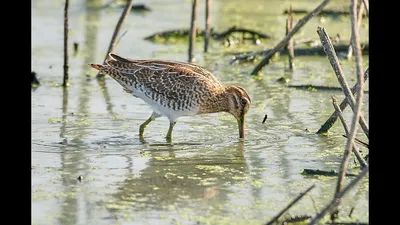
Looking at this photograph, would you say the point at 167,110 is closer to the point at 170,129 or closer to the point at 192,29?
the point at 170,129

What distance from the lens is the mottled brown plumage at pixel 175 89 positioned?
10.6 meters

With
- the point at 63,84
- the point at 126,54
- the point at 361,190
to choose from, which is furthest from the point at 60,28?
the point at 361,190

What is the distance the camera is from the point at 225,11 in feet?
60.5

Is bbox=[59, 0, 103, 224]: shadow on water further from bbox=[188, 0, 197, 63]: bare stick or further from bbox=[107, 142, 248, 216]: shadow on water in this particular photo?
bbox=[188, 0, 197, 63]: bare stick

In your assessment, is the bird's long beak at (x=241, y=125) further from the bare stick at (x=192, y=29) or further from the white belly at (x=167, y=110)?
the bare stick at (x=192, y=29)

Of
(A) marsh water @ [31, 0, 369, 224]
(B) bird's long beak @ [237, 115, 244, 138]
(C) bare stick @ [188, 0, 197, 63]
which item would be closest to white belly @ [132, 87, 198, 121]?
(A) marsh water @ [31, 0, 369, 224]

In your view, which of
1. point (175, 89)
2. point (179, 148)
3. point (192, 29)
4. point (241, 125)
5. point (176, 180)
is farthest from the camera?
point (192, 29)

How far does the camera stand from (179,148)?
9.78 metres

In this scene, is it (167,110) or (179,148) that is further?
(167,110)

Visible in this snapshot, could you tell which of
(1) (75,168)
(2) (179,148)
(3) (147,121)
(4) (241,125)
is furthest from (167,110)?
(1) (75,168)

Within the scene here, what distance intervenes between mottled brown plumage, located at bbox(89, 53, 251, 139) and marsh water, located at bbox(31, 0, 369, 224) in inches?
9.4

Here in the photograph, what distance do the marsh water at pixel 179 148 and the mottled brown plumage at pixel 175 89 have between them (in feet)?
0.78

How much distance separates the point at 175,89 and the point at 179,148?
1.04 meters
